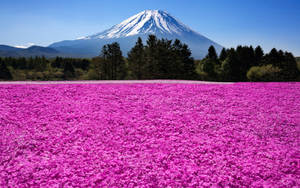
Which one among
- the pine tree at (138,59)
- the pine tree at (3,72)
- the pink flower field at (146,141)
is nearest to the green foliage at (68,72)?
the pine tree at (3,72)

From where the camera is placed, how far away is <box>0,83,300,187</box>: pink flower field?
16.0 feet

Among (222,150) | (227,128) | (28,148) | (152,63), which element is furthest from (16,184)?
(152,63)

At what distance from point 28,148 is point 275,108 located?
447 inches

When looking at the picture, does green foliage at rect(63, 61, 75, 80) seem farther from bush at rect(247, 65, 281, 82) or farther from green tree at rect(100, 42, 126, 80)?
bush at rect(247, 65, 281, 82)

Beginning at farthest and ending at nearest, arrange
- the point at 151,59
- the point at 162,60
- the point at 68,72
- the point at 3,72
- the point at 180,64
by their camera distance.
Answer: the point at 68,72 → the point at 3,72 → the point at 180,64 → the point at 151,59 → the point at 162,60

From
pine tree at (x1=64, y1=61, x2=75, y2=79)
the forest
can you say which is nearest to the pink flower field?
the forest

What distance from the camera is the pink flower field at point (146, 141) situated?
4.88 m

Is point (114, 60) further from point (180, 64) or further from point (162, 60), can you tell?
point (180, 64)

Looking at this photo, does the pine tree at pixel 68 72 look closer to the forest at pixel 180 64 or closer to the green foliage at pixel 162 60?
the forest at pixel 180 64

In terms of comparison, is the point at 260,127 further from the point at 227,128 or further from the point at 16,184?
the point at 16,184

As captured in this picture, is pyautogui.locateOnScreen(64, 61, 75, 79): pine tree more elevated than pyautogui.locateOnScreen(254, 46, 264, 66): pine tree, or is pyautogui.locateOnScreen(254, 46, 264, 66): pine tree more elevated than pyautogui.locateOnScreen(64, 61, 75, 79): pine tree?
pyautogui.locateOnScreen(254, 46, 264, 66): pine tree

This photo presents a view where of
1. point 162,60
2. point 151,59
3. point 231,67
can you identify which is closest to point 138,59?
point 151,59

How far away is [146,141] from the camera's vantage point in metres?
6.86

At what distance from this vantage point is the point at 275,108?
10.8m
